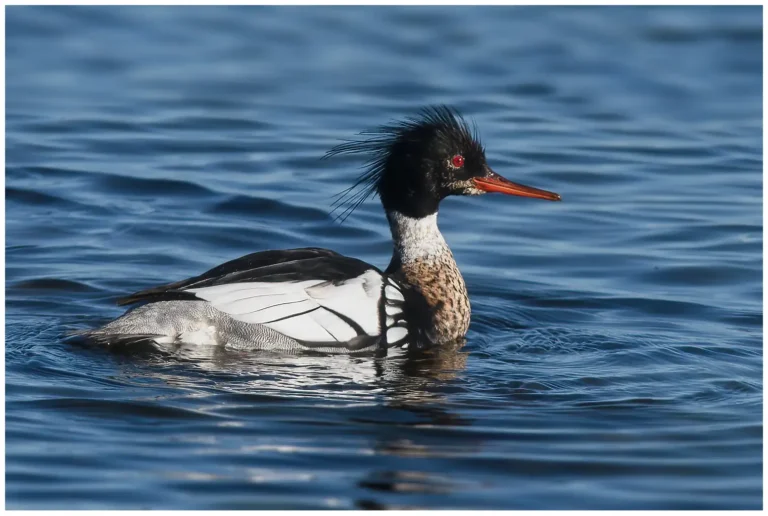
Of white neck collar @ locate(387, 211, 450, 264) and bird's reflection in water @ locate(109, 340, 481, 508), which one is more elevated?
white neck collar @ locate(387, 211, 450, 264)

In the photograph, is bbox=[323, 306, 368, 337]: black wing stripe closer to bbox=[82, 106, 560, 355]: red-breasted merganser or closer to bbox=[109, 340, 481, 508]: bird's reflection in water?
bbox=[82, 106, 560, 355]: red-breasted merganser

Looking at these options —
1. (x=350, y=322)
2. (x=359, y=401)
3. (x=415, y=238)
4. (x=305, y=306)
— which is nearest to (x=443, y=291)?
(x=415, y=238)

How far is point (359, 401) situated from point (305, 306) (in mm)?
1038

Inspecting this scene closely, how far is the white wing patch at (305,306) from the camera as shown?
696 centimetres

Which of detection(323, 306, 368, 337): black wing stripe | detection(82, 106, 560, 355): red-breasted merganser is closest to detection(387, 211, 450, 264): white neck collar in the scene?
detection(82, 106, 560, 355): red-breasted merganser

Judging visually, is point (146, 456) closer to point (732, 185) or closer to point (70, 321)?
point (70, 321)

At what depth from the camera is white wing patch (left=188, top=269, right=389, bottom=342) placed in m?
6.96

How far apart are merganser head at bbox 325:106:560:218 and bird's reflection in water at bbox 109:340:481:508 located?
969 mm

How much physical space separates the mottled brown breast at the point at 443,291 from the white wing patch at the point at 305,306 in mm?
478

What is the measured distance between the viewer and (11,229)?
988 cm

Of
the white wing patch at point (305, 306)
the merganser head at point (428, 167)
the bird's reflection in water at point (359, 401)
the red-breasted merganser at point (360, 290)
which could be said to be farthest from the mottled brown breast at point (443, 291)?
the white wing patch at point (305, 306)

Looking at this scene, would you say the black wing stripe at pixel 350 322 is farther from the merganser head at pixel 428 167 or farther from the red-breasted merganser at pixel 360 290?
the merganser head at pixel 428 167

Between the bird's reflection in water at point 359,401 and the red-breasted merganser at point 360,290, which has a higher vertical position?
the red-breasted merganser at point 360,290

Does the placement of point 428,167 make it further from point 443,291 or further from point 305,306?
point 305,306
